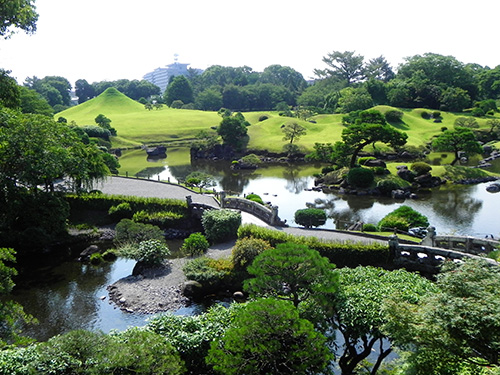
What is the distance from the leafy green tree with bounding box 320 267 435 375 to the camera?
52.0 feet

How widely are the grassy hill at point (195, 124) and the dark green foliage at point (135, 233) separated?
5410 centimetres

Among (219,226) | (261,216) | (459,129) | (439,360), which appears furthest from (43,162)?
(459,129)

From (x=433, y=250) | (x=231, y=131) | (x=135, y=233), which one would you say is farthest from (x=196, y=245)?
(x=231, y=131)

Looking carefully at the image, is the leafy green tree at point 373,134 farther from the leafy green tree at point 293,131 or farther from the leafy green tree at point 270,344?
the leafy green tree at point 270,344

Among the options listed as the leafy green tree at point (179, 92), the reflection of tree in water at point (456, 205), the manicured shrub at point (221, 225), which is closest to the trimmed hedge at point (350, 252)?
the manicured shrub at point (221, 225)

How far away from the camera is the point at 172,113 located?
127375mm

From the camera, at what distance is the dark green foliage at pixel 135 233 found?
32406 mm

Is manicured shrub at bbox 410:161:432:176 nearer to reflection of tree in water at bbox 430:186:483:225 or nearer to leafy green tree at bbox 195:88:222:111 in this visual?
reflection of tree in water at bbox 430:186:483:225

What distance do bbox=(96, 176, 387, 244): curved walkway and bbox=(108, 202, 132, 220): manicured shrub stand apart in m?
4.47

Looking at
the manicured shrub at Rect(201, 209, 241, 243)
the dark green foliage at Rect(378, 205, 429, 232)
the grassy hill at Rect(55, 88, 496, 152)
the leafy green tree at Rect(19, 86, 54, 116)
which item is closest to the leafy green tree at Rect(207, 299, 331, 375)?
the manicured shrub at Rect(201, 209, 241, 243)

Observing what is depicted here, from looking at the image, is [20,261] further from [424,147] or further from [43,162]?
[424,147]

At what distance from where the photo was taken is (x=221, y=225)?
33969 millimetres

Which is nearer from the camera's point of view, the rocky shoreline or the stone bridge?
the rocky shoreline

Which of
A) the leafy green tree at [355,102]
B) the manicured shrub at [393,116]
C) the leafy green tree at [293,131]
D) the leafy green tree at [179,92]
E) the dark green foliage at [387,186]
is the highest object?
the leafy green tree at [179,92]
